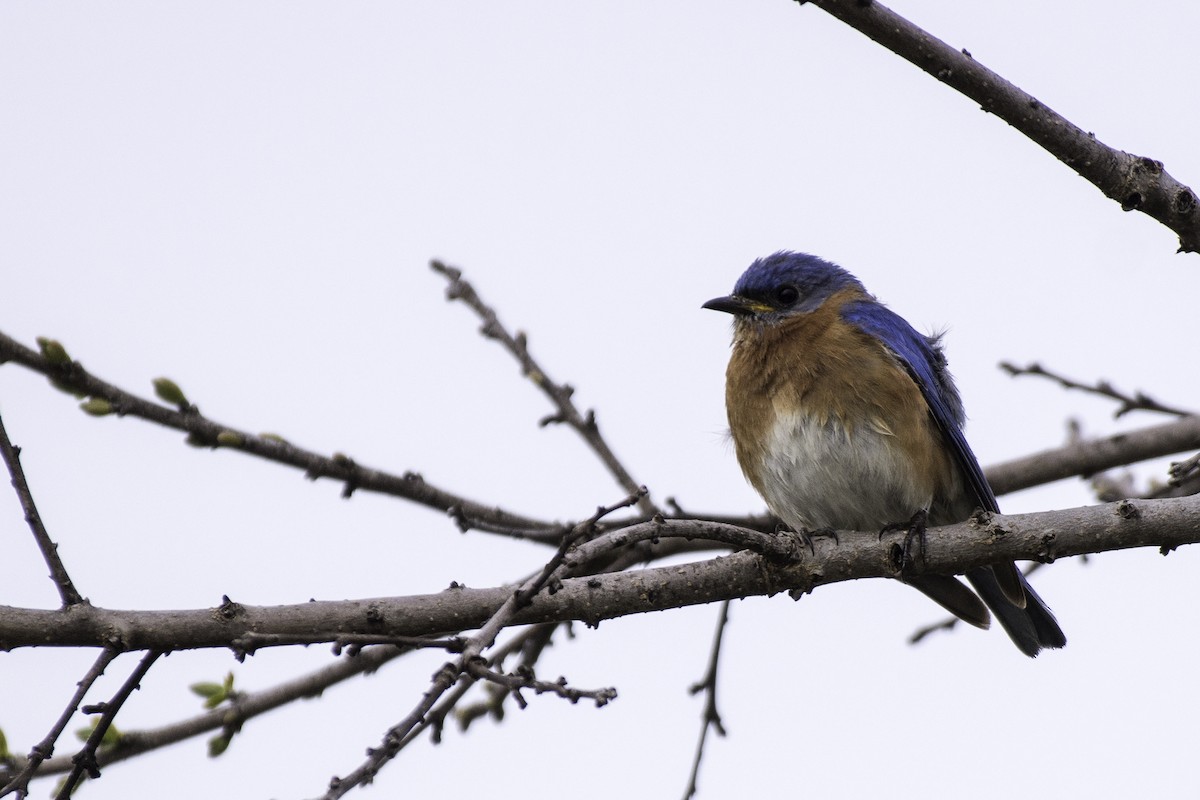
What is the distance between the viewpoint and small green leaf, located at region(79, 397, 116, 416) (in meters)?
3.85

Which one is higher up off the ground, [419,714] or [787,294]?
[787,294]

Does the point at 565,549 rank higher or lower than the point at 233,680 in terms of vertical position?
lower

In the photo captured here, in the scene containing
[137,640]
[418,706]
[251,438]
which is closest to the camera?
[418,706]

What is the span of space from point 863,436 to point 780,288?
122cm

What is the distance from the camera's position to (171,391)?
4.07 m

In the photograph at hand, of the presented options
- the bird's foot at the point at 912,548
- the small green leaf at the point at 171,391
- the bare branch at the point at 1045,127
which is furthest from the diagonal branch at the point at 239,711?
the bare branch at the point at 1045,127

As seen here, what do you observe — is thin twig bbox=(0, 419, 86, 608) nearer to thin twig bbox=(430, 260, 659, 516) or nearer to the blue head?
thin twig bbox=(430, 260, 659, 516)

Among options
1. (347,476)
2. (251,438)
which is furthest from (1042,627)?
(251,438)

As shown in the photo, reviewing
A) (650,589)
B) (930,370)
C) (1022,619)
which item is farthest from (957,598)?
(650,589)

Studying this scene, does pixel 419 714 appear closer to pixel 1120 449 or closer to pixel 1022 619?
pixel 1022 619

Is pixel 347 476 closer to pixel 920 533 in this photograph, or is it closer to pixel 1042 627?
pixel 920 533

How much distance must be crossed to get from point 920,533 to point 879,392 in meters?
1.22

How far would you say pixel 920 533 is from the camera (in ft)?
13.7

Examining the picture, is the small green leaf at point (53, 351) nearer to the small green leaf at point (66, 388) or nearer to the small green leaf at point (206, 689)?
the small green leaf at point (66, 388)
